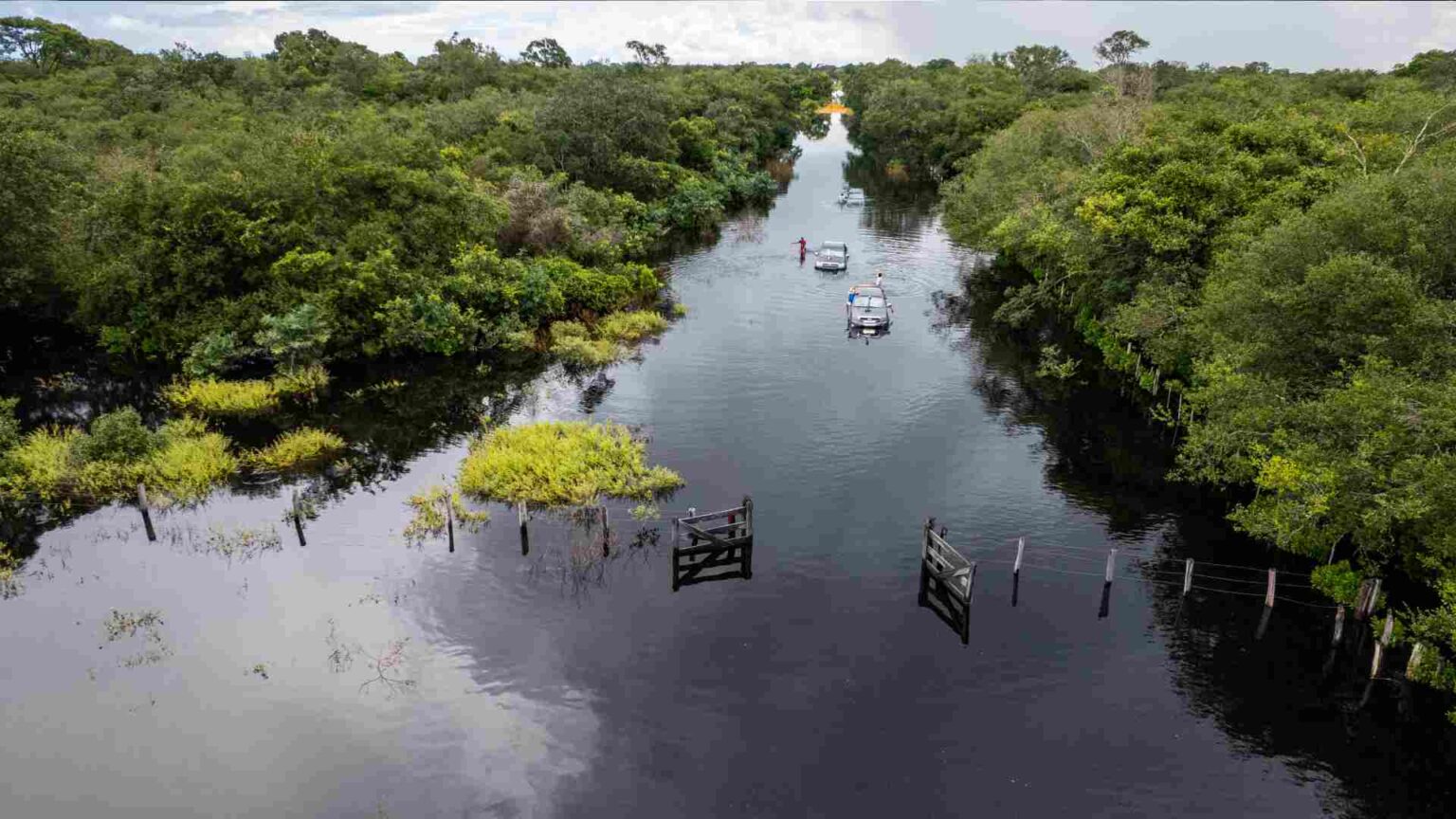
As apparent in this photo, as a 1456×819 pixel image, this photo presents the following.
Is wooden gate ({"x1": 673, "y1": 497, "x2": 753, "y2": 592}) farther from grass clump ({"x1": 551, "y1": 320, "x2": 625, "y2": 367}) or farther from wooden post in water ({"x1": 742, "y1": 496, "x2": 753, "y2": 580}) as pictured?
grass clump ({"x1": 551, "y1": 320, "x2": 625, "y2": 367})

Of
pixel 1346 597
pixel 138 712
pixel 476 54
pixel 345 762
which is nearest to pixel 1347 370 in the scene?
pixel 1346 597

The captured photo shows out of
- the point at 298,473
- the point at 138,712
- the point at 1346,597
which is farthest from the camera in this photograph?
the point at 298,473

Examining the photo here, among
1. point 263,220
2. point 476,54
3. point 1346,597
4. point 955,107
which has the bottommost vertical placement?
point 1346,597

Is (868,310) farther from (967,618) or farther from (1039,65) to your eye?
(1039,65)

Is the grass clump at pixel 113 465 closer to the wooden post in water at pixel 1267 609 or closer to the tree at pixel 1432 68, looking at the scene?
the wooden post in water at pixel 1267 609

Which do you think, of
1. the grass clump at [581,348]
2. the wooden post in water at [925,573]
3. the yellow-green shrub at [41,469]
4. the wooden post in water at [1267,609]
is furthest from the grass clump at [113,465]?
the wooden post in water at [1267,609]

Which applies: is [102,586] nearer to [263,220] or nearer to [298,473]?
[298,473]
